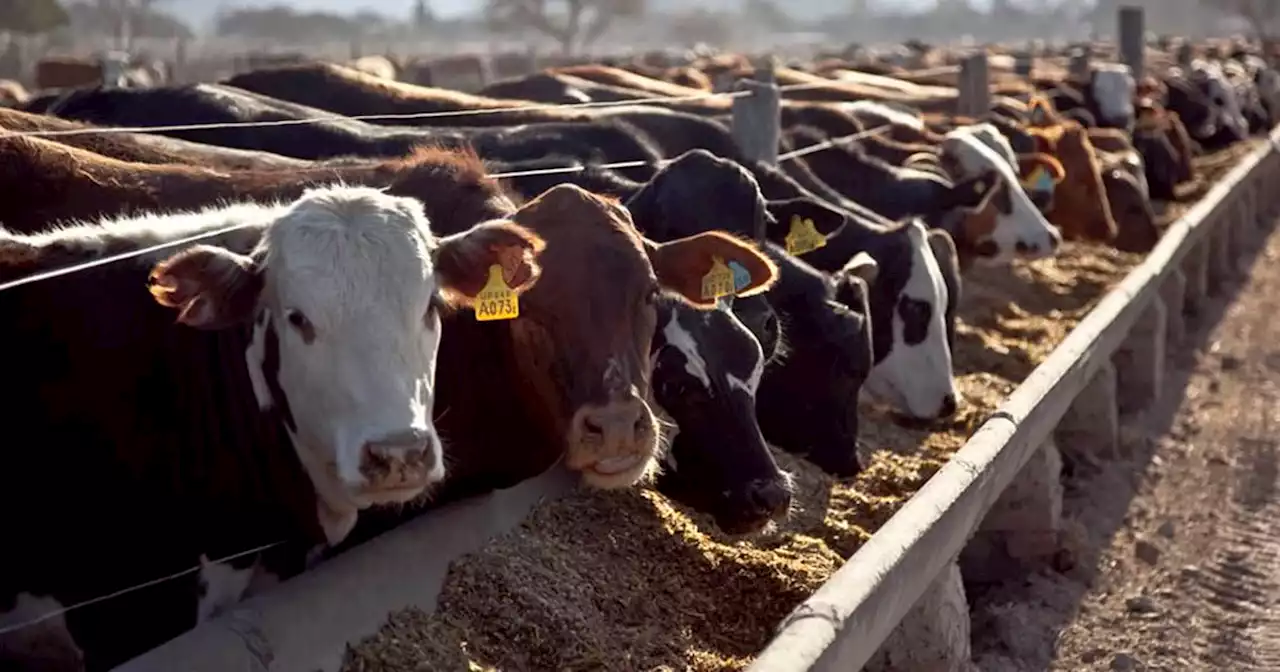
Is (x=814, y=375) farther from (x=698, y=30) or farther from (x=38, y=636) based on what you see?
(x=698, y=30)

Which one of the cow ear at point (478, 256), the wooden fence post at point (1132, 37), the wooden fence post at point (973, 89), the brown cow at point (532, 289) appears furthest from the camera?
the wooden fence post at point (1132, 37)

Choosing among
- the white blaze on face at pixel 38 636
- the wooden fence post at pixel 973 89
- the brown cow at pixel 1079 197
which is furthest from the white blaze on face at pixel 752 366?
the wooden fence post at pixel 973 89

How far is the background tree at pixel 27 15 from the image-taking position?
37.5 metres

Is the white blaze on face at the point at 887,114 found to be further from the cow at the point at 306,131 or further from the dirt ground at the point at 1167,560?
the cow at the point at 306,131

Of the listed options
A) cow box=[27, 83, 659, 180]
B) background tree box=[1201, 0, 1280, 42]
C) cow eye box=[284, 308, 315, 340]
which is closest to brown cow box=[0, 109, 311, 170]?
cow box=[27, 83, 659, 180]

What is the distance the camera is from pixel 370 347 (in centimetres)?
345

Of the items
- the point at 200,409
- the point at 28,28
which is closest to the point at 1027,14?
the point at 28,28

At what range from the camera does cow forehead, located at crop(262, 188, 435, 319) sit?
3490 millimetres

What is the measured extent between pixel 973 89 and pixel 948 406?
22.7ft

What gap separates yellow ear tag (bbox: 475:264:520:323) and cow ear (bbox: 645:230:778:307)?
69cm

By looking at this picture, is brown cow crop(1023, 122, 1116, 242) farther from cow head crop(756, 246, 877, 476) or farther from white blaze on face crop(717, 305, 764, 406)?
white blaze on face crop(717, 305, 764, 406)

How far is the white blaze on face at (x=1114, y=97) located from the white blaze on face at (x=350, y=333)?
46.6 ft

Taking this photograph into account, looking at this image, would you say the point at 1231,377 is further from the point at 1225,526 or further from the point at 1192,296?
the point at 1225,526

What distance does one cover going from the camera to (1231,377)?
9.59 m
